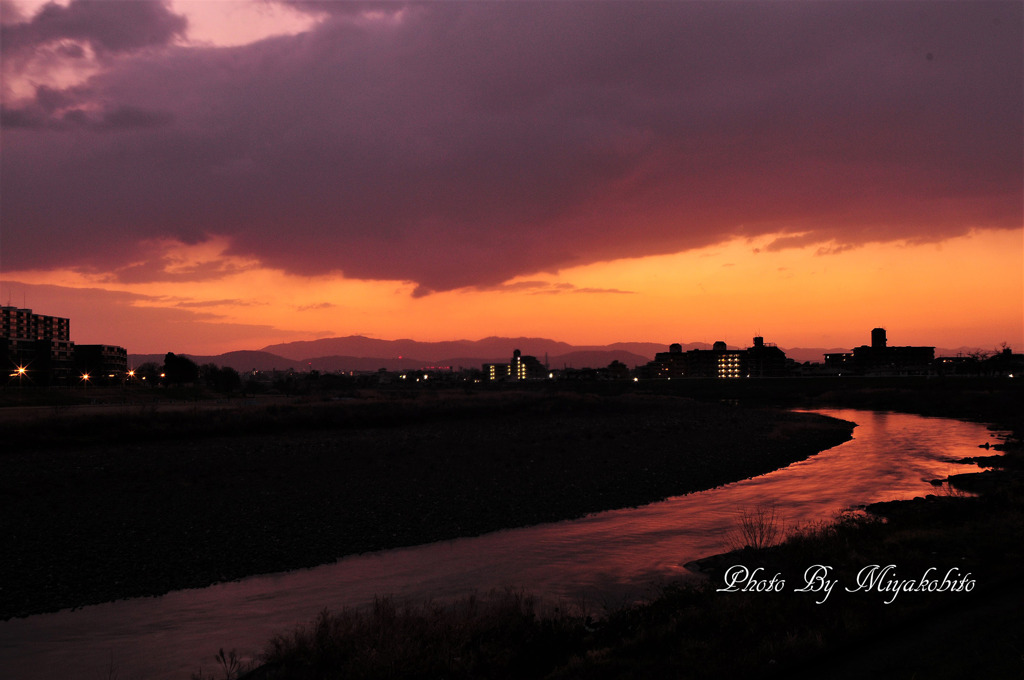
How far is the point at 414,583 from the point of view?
50.6 feet

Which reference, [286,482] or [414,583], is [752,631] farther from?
[286,482]

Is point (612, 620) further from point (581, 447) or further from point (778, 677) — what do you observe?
point (581, 447)

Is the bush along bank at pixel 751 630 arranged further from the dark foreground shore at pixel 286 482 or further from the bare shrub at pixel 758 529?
the dark foreground shore at pixel 286 482

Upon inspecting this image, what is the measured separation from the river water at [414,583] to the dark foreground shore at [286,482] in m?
1.21

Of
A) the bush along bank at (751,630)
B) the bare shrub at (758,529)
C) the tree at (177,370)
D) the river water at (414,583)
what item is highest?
the tree at (177,370)

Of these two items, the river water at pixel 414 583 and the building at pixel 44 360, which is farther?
the building at pixel 44 360

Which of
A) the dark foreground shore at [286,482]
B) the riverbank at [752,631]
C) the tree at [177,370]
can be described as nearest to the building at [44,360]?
the tree at [177,370]

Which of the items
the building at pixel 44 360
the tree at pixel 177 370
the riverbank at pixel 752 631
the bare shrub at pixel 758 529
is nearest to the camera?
the riverbank at pixel 752 631

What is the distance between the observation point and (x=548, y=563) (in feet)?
55.7

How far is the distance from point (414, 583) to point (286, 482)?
50.9ft

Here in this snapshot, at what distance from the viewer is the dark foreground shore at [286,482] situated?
1753 centimetres

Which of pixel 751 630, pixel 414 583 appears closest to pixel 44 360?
pixel 414 583

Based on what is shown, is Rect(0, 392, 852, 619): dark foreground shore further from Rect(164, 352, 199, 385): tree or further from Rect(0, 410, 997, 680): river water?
Rect(164, 352, 199, 385): tree

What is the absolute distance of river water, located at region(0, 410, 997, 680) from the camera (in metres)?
11.9
